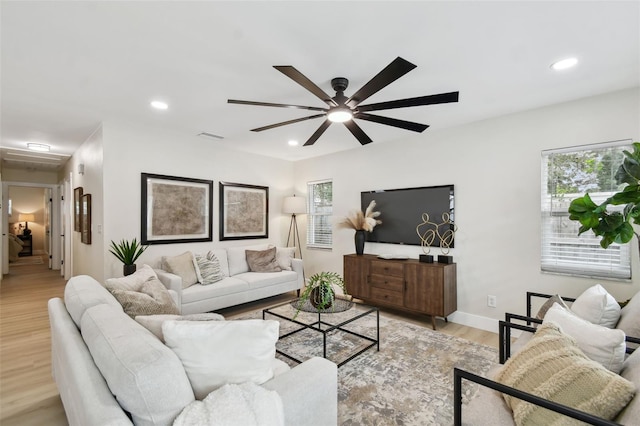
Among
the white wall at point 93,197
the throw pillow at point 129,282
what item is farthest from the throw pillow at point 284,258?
the throw pillow at point 129,282

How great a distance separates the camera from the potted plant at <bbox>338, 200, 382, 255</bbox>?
14.3 ft

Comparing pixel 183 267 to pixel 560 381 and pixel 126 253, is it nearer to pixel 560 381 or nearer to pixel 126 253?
pixel 126 253

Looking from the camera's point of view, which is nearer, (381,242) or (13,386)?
(13,386)

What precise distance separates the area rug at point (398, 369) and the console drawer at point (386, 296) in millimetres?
281

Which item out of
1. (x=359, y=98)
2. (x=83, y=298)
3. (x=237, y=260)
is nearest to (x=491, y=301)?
(x=359, y=98)

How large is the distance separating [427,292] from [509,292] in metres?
0.88

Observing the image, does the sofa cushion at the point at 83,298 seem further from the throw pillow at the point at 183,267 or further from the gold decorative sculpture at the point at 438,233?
the gold decorative sculpture at the point at 438,233

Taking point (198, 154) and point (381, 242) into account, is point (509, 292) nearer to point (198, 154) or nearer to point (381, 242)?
point (381, 242)

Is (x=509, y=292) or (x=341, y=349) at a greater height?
(x=509, y=292)

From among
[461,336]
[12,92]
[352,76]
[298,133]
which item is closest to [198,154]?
[298,133]

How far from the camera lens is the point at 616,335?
138 cm

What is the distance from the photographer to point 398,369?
256 centimetres

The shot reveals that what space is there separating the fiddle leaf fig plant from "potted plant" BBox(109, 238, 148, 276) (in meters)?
4.42

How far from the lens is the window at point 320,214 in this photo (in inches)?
212
